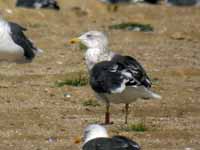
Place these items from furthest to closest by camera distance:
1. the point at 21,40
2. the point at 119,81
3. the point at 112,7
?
the point at 112,7, the point at 21,40, the point at 119,81

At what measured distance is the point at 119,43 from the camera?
19.6 m

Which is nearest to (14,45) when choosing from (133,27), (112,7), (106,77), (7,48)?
(7,48)

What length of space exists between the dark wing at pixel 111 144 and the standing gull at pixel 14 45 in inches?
236

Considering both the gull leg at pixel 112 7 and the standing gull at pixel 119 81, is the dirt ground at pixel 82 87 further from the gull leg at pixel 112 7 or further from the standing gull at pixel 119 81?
the gull leg at pixel 112 7

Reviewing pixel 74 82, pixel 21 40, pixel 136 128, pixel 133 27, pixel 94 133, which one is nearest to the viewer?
pixel 94 133

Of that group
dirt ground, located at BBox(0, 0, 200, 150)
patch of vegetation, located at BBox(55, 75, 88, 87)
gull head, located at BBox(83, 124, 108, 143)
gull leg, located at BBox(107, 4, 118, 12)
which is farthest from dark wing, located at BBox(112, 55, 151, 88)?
gull leg, located at BBox(107, 4, 118, 12)

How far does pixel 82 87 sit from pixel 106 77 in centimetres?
287

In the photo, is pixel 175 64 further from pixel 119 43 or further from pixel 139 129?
pixel 139 129

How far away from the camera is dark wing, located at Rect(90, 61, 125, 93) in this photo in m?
11.4

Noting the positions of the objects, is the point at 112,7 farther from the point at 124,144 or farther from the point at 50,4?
the point at 124,144

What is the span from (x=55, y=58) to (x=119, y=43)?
2.71m

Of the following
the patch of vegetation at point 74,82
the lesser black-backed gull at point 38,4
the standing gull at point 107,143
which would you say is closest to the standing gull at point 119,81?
the standing gull at point 107,143

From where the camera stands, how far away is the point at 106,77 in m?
11.6

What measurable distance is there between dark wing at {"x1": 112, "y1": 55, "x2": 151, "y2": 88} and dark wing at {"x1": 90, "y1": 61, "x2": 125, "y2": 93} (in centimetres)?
7
